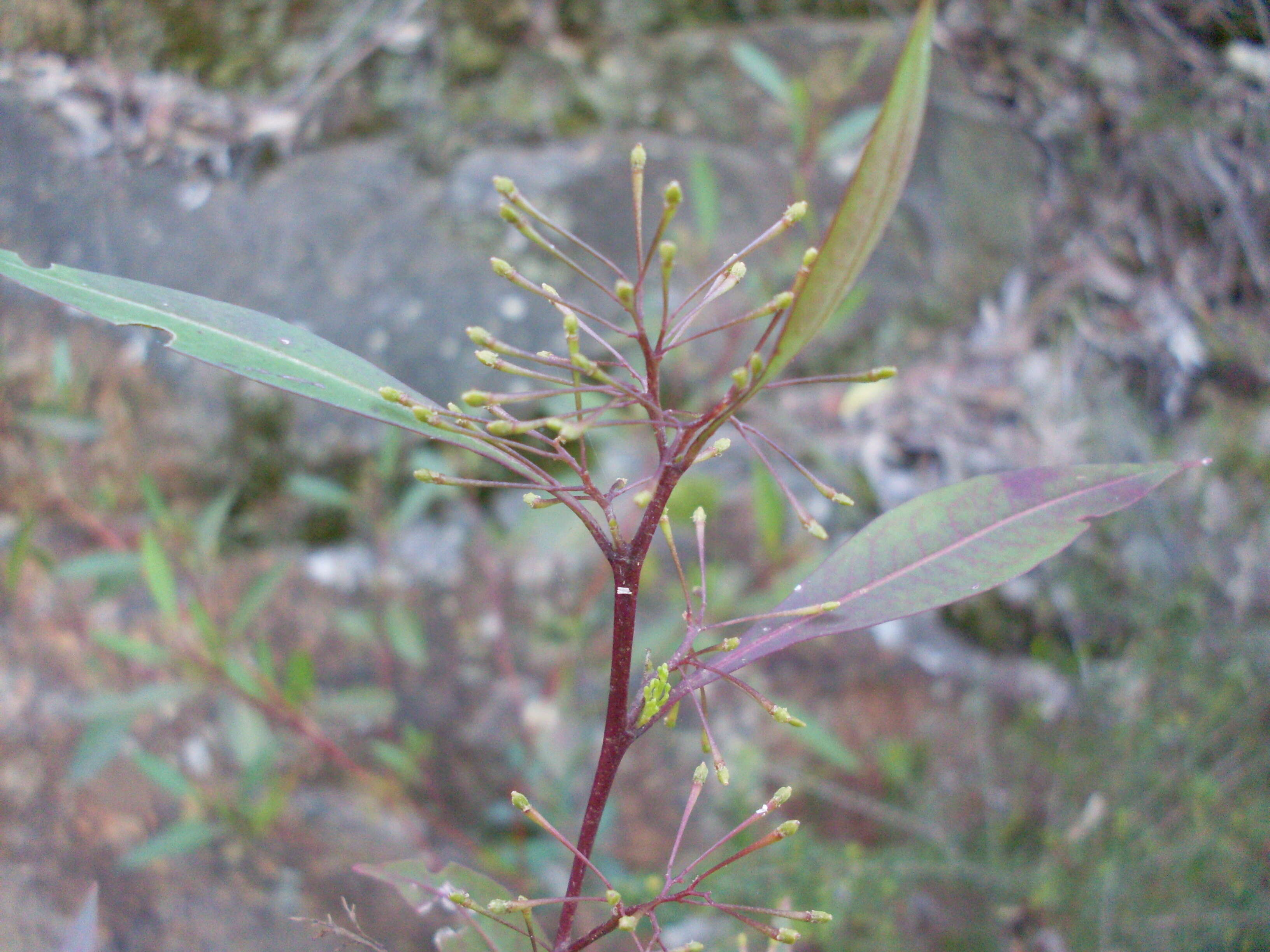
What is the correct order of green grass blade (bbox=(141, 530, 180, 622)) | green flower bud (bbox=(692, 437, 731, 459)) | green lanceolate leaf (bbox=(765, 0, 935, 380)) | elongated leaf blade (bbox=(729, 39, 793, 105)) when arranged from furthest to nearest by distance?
elongated leaf blade (bbox=(729, 39, 793, 105))
green grass blade (bbox=(141, 530, 180, 622))
green flower bud (bbox=(692, 437, 731, 459))
green lanceolate leaf (bbox=(765, 0, 935, 380))

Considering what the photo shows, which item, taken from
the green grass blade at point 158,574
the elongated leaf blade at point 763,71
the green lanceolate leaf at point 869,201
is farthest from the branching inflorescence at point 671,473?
the elongated leaf blade at point 763,71

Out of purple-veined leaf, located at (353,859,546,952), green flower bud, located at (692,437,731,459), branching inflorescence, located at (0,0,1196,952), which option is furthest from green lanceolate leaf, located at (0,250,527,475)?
purple-veined leaf, located at (353,859,546,952)

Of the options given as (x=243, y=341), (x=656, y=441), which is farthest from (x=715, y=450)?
(x=243, y=341)

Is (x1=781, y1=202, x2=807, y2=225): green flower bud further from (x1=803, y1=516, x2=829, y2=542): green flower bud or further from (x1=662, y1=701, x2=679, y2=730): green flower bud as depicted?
(x1=662, y1=701, x2=679, y2=730): green flower bud

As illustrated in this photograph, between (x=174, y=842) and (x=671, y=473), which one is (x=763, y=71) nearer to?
(x=671, y=473)

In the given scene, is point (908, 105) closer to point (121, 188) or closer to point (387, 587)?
point (387, 587)

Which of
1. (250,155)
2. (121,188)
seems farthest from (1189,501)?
(121,188)

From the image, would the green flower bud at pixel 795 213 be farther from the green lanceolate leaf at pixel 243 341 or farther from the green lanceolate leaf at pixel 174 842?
the green lanceolate leaf at pixel 174 842
